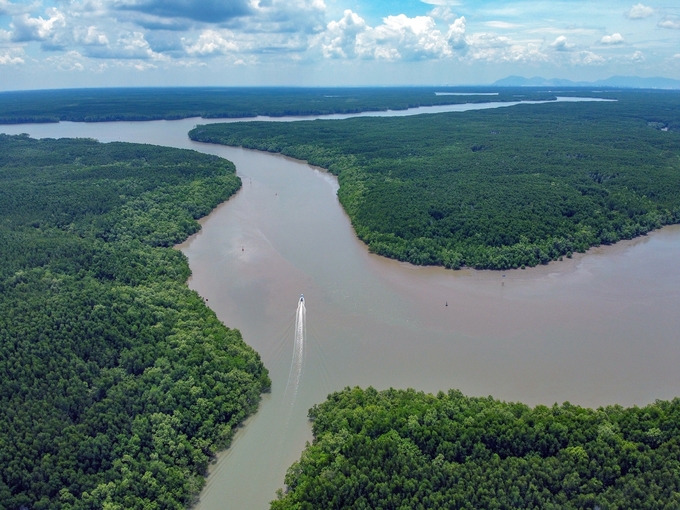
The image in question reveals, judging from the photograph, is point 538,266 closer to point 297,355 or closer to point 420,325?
point 420,325

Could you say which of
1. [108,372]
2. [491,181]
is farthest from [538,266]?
[108,372]

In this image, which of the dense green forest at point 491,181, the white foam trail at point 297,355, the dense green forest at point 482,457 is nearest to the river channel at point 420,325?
the white foam trail at point 297,355

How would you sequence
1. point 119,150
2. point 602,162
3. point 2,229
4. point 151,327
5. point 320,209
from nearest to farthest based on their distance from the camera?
1. point 151,327
2. point 2,229
3. point 320,209
4. point 602,162
5. point 119,150

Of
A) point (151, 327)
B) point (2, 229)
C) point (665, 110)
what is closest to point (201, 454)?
point (151, 327)

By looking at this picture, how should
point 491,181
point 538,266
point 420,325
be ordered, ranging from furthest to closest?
point 491,181 → point 538,266 → point 420,325

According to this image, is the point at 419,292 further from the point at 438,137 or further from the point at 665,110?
the point at 665,110

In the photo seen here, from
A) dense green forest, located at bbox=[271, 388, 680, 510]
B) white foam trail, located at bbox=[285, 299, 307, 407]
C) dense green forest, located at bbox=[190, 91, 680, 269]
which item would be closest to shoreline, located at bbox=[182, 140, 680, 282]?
dense green forest, located at bbox=[190, 91, 680, 269]

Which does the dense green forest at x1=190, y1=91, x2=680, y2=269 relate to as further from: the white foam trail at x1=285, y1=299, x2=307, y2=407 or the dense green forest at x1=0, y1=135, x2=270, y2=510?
the dense green forest at x1=0, y1=135, x2=270, y2=510
